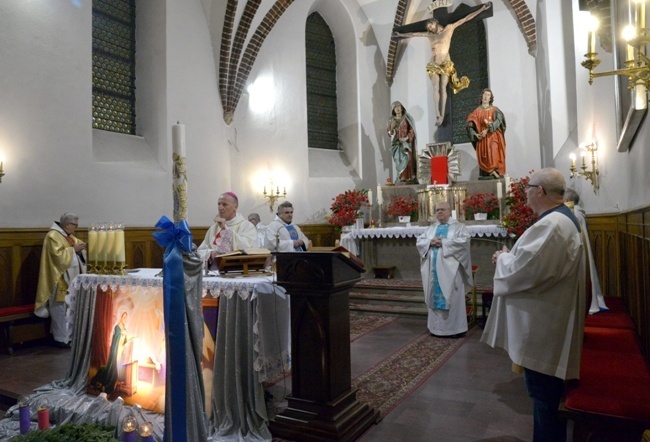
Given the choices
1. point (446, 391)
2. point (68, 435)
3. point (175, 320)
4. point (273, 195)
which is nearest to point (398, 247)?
point (273, 195)

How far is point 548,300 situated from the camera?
2697mm

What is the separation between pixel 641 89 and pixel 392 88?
11098 mm

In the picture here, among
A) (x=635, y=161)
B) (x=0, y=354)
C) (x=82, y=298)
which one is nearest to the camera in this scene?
(x=635, y=161)

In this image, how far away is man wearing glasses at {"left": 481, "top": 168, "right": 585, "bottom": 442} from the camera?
2617 millimetres

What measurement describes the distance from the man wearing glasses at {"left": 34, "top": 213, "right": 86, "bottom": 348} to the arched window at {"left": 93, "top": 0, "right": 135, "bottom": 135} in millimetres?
2793

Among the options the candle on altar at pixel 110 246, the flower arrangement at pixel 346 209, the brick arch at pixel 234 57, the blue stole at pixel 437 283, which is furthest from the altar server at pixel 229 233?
the flower arrangement at pixel 346 209

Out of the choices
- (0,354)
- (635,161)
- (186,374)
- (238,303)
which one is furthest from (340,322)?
(0,354)

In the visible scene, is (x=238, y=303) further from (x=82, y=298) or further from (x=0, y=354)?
(x=0, y=354)

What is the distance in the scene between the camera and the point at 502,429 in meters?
3.43

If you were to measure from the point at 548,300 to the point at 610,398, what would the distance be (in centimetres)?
55

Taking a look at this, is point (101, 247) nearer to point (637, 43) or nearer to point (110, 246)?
point (110, 246)

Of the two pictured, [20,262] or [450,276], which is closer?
[20,262]

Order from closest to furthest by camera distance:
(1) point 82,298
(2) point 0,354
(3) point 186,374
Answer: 1. (3) point 186,374
2. (1) point 82,298
3. (2) point 0,354

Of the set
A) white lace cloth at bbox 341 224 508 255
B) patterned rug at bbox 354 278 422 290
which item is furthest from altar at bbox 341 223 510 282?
patterned rug at bbox 354 278 422 290
